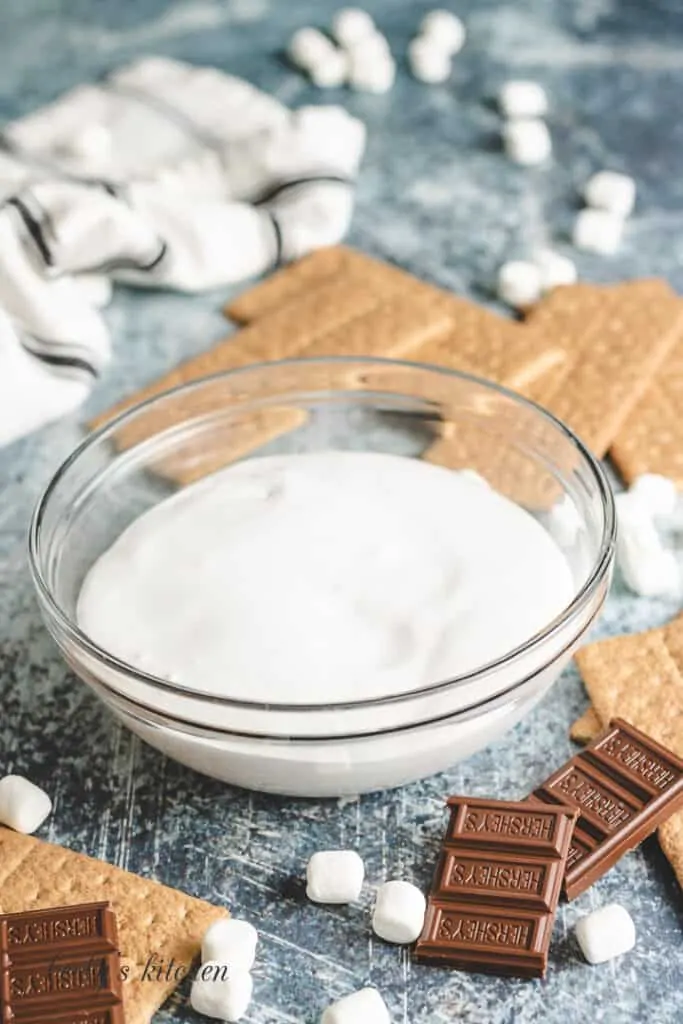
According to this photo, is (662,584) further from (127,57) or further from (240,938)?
(127,57)

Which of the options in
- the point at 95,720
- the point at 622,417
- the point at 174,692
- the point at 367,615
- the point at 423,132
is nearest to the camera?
the point at 174,692

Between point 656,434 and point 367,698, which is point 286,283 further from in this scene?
point 367,698

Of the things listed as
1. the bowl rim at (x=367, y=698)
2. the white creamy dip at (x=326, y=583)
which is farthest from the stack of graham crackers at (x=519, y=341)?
the white creamy dip at (x=326, y=583)

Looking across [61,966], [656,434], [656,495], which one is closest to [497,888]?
[61,966]

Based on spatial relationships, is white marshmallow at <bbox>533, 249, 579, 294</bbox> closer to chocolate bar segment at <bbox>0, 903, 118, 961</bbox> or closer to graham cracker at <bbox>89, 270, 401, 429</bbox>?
graham cracker at <bbox>89, 270, 401, 429</bbox>

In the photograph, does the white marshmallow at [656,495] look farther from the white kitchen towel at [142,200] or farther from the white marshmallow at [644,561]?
the white kitchen towel at [142,200]

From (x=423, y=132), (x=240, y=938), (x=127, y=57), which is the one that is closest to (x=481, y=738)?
(x=240, y=938)
